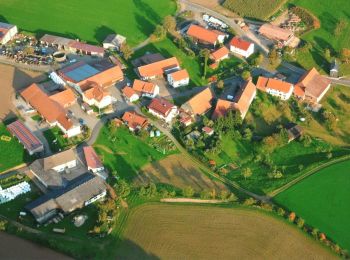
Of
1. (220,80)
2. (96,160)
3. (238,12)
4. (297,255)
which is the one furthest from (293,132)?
(238,12)

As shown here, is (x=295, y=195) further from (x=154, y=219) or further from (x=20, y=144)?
(x=20, y=144)

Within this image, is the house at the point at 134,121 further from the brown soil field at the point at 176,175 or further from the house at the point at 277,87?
the house at the point at 277,87

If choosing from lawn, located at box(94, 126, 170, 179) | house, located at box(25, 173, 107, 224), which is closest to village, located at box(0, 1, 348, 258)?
house, located at box(25, 173, 107, 224)

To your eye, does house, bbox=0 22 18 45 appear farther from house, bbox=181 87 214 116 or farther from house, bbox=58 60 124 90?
house, bbox=181 87 214 116

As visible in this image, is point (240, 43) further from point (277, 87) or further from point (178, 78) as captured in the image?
point (178, 78)

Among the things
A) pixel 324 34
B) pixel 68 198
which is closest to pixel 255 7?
pixel 324 34

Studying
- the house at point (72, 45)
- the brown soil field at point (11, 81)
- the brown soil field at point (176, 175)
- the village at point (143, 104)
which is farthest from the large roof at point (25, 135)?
the house at point (72, 45)
